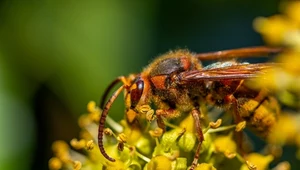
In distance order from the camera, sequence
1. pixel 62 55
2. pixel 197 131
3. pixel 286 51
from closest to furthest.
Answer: pixel 197 131, pixel 286 51, pixel 62 55

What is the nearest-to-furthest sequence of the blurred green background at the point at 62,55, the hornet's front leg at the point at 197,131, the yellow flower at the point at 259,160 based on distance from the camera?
the hornet's front leg at the point at 197,131 → the yellow flower at the point at 259,160 → the blurred green background at the point at 62,55

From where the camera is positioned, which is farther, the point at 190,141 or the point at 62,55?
the point at 62,55

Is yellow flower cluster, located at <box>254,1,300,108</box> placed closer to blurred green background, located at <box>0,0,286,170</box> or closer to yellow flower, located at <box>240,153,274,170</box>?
yellow flower, located at <box>240,153,274,170</box>

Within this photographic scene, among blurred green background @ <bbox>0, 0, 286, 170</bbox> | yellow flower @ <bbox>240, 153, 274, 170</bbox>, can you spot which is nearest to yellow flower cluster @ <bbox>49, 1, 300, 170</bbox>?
yellow flower @ <bbox>240, 153, 274, 170</bbox>

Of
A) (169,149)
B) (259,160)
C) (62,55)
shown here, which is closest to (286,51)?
(259,160)

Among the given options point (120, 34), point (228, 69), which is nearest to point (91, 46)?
point (120, 34)

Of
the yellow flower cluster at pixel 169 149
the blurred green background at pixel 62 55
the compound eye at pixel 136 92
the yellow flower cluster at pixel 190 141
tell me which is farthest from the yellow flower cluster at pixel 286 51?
the blurred green background at pixel 62 55

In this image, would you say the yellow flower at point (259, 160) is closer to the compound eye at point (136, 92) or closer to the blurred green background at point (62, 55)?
the compound eye at point (136, 92)

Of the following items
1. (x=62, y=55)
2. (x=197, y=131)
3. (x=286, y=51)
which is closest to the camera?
(x=197, y=131)

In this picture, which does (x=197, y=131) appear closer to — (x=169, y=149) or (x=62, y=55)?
(x=169, y=149)
